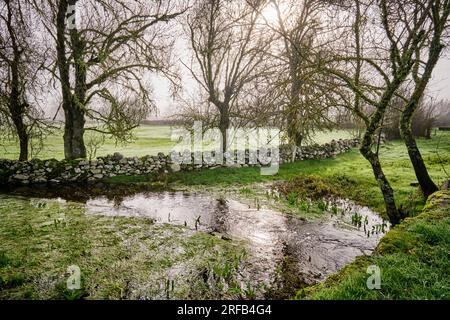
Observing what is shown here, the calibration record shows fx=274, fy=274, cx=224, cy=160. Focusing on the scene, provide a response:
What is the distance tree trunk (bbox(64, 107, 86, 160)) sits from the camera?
1409 centimetres

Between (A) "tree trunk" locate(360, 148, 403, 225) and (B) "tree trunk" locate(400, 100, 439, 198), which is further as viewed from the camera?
(B) "tree trunk" locate(400, 100, 439, 198)

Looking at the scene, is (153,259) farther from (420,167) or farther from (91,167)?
(91,167)

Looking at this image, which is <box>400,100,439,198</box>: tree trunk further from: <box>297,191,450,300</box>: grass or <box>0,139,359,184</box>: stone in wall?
<box>0,139,359,184</box>: stone in wall

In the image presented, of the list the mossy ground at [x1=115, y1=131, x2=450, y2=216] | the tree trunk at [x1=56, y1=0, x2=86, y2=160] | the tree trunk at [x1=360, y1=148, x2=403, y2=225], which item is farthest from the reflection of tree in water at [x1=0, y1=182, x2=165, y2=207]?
the tree trunk at [x1=360, y1=148, x2=403, y2=225]

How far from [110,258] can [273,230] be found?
4148 millimetres

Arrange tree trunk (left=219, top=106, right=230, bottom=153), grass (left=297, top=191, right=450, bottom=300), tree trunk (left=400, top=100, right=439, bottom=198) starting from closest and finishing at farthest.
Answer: grass (left=297, top=191, right=450, bottom=300)
tree trunk (left=400, top=100, right=439, bottom=198)
tree trunk (left=219, top=106, right=230, bottom=153)

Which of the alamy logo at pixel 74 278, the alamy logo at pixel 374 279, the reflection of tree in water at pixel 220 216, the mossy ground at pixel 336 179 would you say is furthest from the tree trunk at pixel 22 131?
the alamy logo at pixel 374 279

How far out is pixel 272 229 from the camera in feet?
24.8

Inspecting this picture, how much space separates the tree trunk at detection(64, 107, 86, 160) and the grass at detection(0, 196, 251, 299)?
23.0ft

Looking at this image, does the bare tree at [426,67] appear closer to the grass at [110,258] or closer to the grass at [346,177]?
the grass at [346,177]

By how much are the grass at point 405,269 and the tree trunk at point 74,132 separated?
1405 cm

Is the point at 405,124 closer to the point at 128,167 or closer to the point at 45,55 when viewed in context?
the point at 128,167

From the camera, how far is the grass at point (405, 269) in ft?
10.3
